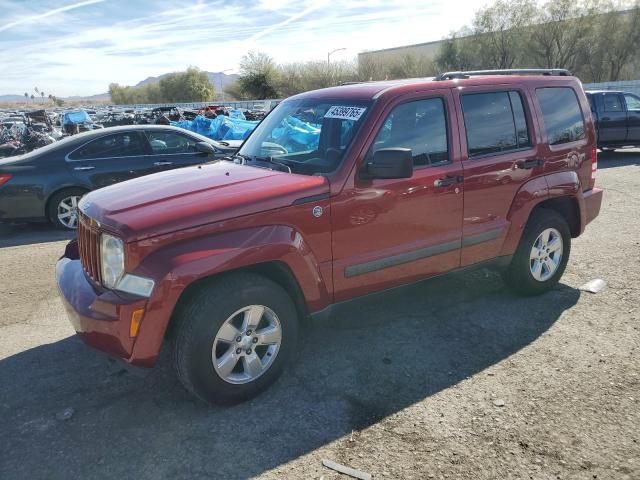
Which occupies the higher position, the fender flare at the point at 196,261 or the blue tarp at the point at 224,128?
the blue tarp at the point at 224,128

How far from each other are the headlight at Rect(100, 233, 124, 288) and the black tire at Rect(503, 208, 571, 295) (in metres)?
3.33

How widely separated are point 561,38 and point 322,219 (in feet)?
165

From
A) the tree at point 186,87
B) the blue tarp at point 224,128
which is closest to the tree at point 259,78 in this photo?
the tree at point 186,87

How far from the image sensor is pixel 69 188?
7.60 metres

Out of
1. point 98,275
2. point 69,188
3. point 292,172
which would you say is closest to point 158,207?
point 98,275

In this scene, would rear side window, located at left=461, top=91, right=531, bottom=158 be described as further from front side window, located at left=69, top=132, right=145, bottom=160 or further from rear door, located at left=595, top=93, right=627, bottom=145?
rear door, located at left=595, top=93, right=627, bottom=145

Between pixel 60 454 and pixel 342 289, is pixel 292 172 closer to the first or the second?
pixel 342 289

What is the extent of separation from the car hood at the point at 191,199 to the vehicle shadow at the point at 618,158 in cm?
1160

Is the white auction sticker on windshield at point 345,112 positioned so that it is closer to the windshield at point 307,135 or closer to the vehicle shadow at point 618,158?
the windshield at point 307,135

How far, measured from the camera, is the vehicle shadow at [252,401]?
2.78 metres

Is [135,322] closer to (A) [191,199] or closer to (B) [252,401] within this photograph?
(A) [191,199]

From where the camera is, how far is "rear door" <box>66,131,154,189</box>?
7637 millimetres

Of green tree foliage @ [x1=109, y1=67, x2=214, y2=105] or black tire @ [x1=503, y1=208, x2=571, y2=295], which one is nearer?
black tire @ [x1=503, y1=208, x2=571, y2=295]

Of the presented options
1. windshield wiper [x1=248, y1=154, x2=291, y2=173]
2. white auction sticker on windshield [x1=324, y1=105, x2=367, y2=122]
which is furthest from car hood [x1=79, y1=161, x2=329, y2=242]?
white auction sticker on windshield [x1=324, y1=105, x2=367, y2=122]
